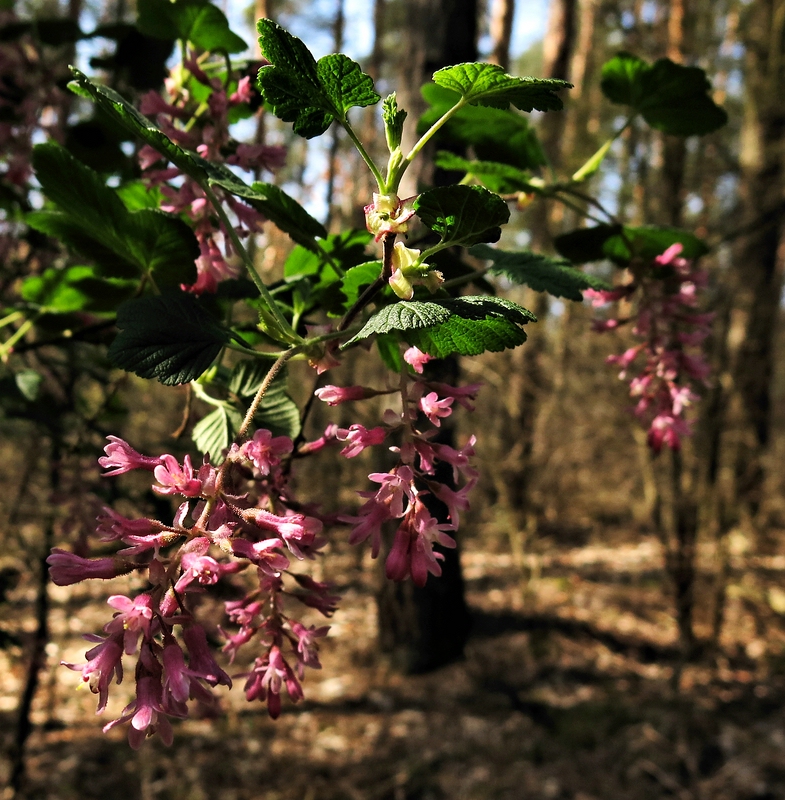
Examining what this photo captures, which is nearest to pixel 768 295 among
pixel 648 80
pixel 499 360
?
pixel 499 360

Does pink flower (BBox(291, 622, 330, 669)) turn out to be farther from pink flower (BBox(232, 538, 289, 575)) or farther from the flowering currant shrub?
pink flower (BBox(232, 538, 289, 575))

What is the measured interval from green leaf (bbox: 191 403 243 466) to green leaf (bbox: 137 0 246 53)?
2.31 feet

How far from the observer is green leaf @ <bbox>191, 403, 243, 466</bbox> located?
0.85 m

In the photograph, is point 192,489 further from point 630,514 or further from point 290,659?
point 630,514

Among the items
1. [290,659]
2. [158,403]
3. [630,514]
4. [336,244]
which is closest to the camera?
[290,659]

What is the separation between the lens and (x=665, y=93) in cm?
128

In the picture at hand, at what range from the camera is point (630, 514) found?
10.2 m

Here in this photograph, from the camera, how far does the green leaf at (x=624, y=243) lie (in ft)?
3.99

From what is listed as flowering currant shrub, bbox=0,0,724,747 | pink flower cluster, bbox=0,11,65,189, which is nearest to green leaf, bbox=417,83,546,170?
flowering currant shrub, bbox=0,0,724,747

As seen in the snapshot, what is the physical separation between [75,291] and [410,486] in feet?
2.99

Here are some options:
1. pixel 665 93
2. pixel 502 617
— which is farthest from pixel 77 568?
pixel 502 617

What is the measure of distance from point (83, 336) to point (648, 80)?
1.22 metres

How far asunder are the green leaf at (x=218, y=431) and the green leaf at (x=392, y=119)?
0.39 meters

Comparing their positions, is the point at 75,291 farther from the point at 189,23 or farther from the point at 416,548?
the point at 416,548
